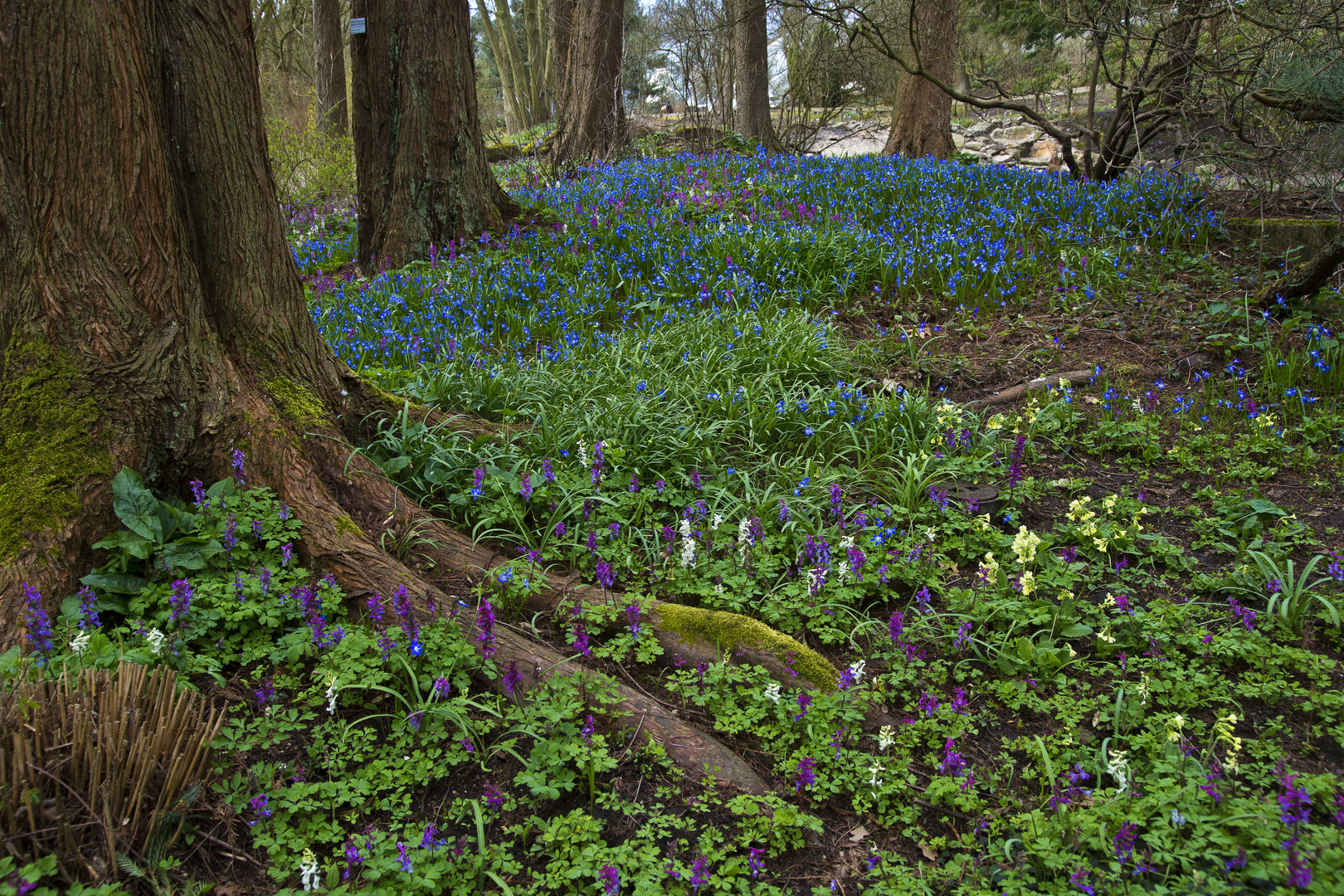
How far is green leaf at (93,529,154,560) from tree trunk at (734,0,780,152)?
11495mm

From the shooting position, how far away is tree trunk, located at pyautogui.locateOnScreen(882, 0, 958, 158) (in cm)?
977

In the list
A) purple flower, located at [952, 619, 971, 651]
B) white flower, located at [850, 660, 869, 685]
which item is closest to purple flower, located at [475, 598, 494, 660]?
white flower, located at [850, 660, 869, 685]

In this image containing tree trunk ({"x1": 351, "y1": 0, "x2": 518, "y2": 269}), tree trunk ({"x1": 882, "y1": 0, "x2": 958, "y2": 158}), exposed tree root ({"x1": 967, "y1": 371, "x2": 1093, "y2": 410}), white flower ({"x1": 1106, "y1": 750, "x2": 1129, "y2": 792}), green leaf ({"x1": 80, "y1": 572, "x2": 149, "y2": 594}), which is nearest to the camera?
white flower ({"x1": 1106, "y1": 750, "x2": 1129, "y2": 792})

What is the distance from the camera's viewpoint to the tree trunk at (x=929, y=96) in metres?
9.77

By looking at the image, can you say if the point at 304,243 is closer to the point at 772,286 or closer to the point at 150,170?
the point at 772,286

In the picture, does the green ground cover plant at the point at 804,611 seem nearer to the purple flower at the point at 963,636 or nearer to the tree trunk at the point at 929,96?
the purple flower at the point at 963,636

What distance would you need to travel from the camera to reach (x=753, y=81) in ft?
40.8

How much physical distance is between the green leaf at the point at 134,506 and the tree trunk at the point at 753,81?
11.4 meters

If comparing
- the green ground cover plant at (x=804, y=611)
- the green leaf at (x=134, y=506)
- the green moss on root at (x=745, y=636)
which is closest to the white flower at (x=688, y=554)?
the green ground cover plant at (x=804, y=611)

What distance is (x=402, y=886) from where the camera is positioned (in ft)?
5.83

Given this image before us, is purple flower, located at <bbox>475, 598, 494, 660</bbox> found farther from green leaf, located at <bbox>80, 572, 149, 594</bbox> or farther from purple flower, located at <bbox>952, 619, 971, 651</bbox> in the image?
purple flower, located at <bbox>952, 619, 971, 651</bbox>

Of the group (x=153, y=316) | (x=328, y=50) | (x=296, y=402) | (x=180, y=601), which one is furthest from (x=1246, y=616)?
(x=328, y=50)

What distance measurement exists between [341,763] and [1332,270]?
5.93 metres

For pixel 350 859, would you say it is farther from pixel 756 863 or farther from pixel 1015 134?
pixel 1015 134
